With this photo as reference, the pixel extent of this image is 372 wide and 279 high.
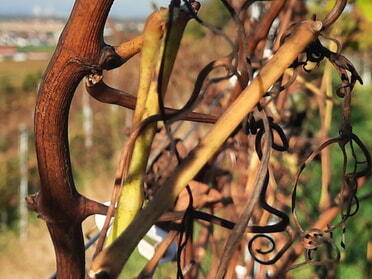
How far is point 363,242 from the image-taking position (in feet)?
7.85

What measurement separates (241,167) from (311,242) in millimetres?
532

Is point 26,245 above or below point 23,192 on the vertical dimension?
below

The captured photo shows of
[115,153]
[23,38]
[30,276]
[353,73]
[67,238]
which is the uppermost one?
[115,153]

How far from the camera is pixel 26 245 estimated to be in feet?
12.4

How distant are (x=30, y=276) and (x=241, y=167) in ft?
8.91

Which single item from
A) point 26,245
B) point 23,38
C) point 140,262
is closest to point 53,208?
point 23,38

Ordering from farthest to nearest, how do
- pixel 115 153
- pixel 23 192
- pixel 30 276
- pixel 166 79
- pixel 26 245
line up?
pixel 115 153 → pixel 23 192 → pixel 26 245 → pixel 30 276 → pixel 166 79

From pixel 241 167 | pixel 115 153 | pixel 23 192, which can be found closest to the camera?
pixel 241 167

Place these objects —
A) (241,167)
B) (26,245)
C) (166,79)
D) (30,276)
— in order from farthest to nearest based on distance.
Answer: (26,245)
(30,276)
(241,167)
(166,79)

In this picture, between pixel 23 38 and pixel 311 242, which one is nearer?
pixel 311 242

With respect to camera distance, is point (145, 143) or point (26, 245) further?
point (26, 245)

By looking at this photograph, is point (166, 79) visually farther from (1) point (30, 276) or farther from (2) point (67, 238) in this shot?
A: (1) point (30, 276)

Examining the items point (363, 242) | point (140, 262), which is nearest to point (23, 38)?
point (140, 262)

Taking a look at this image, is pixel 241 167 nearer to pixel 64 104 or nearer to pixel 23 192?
pixel 64 104
